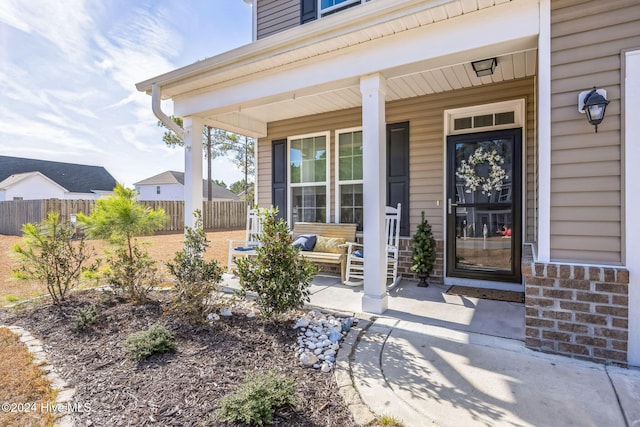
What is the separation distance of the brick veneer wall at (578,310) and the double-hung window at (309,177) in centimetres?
348

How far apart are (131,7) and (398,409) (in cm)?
655

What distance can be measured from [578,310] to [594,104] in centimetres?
144

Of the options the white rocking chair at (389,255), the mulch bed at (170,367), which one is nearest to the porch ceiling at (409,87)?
the white rocking chair at (389,255)

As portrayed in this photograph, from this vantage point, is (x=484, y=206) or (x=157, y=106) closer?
(x=484, y=206)

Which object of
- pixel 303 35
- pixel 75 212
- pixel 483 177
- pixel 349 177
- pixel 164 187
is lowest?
pixel 75 212

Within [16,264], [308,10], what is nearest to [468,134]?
[308,10]

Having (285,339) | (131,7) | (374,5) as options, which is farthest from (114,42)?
(285,339)

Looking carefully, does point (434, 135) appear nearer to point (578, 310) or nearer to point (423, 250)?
point (423, 250)

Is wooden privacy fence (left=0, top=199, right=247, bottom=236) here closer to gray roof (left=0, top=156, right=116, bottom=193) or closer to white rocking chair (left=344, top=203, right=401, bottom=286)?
white rocking chair (left=344, top=203, right=401, bottom=286)

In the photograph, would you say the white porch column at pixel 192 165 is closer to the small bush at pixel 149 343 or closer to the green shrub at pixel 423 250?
the small bush at pixel 149 343

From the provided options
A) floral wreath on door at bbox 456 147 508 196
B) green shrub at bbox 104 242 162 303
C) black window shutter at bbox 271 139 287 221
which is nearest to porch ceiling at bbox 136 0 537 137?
floral wreath on door at bbox 456 147 508 196

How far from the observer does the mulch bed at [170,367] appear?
1644mm

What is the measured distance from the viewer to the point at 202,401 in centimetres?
173

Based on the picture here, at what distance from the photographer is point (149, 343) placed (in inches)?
89.3
